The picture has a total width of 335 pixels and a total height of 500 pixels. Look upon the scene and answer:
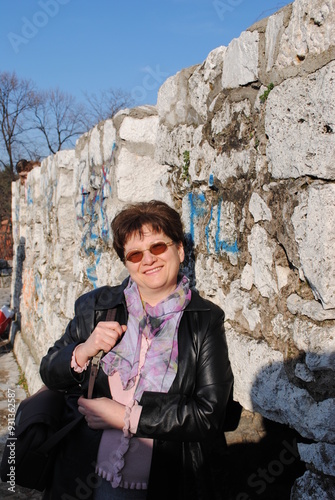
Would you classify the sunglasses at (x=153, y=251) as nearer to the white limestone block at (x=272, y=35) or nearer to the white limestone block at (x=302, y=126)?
the white limestone block at (x=302, y=126)

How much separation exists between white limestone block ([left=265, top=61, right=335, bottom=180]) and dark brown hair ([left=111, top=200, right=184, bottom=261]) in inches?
16.9

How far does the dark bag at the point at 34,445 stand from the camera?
1.76m

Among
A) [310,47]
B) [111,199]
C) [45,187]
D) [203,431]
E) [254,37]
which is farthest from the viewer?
[45,187]

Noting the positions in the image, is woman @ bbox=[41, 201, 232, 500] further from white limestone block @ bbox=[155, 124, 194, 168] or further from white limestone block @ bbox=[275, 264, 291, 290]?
white limestone block @ bbox=[155, 124, 194, 168]

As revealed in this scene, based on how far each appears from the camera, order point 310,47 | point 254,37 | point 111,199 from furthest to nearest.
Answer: point 111,199 → point 254,37 → point 310,47

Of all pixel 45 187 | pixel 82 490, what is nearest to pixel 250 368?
→ pixel 82 490

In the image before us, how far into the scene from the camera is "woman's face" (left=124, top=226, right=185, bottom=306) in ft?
5.90

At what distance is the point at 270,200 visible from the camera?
5.34 feet

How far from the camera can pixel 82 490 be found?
5.71ft

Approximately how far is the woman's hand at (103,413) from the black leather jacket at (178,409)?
0.07 m

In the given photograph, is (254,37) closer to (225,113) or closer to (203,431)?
(225,113)

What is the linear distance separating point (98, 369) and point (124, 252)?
43 cm

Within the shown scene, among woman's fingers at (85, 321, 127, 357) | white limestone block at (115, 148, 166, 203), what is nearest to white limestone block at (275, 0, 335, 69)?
woman's fingers at (85, 321, 127, 357)

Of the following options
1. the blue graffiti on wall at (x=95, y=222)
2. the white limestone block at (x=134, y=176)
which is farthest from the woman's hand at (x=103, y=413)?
the blue graffiti on wall at (x=95, y=222)
